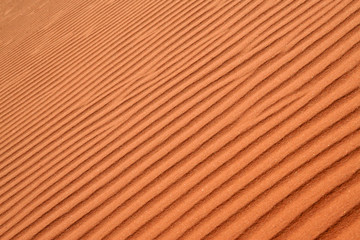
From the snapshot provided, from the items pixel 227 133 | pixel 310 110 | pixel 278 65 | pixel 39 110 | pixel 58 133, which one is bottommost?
pixel 310 110

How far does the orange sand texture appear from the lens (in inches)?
84.8

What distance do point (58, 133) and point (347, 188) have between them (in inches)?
104

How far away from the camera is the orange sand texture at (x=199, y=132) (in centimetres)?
215

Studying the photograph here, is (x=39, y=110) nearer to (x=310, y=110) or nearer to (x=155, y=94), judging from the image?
(x=155, y=94)

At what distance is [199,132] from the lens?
109 inches

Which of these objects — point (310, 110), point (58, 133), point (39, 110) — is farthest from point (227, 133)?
point (39, 110)

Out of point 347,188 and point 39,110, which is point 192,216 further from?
point 39,110

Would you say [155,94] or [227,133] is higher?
[155,94]

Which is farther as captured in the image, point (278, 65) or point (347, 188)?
point (278, 65)

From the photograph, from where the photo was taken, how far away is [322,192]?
2.05 metres

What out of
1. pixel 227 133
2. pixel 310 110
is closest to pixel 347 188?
pixel 310 110

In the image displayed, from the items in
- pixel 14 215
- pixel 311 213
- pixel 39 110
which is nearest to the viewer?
pixel 311 213

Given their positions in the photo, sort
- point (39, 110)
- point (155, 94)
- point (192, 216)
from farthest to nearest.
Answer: point (39, 110), point (155, 94), point (192, 216)

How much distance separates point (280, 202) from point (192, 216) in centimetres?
56
